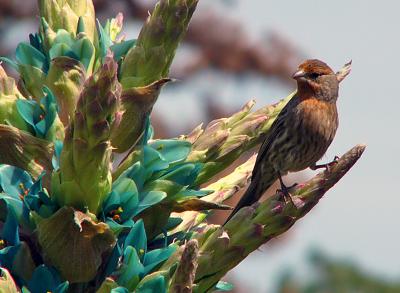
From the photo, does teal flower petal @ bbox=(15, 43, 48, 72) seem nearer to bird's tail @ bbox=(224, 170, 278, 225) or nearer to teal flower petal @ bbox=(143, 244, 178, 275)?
teal flower petal @ bbox=(143, 244, 178, 275)

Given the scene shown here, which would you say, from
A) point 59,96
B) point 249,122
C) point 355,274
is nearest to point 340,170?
point 249,122

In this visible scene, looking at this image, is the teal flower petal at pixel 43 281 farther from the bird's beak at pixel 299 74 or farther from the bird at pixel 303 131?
the bird's beak at pixel 299 74

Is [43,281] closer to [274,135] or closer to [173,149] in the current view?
[173,149]

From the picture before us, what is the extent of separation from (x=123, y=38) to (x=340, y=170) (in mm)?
1211

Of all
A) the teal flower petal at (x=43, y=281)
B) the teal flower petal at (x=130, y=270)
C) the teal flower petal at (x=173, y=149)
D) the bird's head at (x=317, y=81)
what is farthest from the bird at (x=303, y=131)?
the teal flower petal at (x=43, y=281)

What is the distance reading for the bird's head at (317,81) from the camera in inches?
311

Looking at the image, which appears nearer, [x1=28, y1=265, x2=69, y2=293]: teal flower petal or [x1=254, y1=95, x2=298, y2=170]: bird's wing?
[x1=28, y1=265, x2=69, y2=293]: teal flower petal

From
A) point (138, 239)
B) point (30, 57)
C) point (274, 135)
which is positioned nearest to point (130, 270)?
point (138, 239)

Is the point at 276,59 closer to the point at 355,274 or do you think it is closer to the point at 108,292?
the point at 108,292

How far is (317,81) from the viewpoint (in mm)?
7949

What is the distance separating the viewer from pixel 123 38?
510 centimetres

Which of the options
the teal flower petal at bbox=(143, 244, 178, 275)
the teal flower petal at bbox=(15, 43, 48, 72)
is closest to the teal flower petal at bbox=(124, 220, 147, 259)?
the teal flower petal at bbox=(143, 244, 178, 275)

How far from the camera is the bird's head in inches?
311

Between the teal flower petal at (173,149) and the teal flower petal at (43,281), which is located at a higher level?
the teal flower petal at (173,149)
